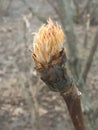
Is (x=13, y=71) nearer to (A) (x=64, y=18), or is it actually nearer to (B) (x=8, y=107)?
(B) (x=8, y=107)

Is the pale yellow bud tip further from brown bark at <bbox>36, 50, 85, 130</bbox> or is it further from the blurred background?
the blurred background

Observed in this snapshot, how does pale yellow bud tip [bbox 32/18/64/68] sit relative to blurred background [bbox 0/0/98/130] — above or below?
below

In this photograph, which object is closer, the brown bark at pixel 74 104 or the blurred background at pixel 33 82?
the brown bark at pixel 74 104

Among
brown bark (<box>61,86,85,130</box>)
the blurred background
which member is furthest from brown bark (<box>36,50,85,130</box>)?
the blurred background

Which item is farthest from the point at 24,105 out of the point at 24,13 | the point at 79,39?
the point at 24,13

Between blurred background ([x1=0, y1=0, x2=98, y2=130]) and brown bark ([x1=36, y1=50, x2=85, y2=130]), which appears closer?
brown bark ([x1=36, y1=50, x2=85, y2=130])

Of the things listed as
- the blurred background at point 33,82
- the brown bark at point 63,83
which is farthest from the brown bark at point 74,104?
the blurred background at point 33,82

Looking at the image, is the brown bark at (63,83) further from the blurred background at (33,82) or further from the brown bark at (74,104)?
the blurred background at (33,82)

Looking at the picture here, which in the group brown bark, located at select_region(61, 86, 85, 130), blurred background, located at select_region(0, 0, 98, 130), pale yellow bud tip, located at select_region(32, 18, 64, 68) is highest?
blurred background, located at select_region(0, 0, 98, 130)

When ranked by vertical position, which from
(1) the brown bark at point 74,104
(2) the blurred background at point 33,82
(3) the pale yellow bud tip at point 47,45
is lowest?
(1) the brown bark at point 74,104
